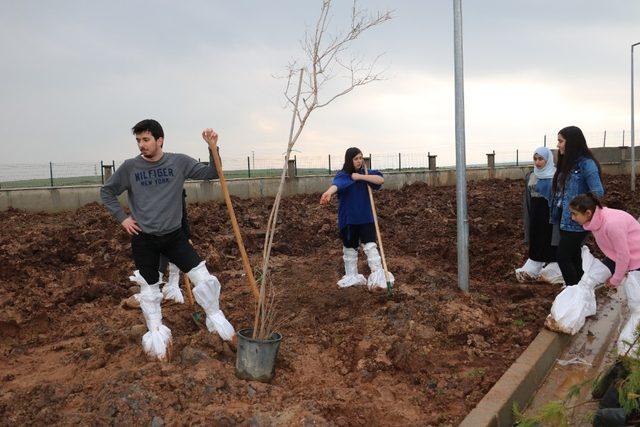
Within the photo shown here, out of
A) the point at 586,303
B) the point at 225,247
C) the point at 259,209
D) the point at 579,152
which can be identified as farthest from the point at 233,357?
the point at 259,209

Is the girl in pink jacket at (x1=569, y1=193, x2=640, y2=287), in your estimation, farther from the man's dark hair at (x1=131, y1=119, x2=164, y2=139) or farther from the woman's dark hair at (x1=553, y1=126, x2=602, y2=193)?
the man's dark hair at (x1=131, y1=119, x2=164, y2=139)

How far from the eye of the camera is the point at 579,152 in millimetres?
5145

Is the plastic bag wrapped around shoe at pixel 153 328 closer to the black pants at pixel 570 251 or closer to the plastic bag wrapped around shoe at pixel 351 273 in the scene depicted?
the plastic bag wrapped around shoe at pixel 351 273

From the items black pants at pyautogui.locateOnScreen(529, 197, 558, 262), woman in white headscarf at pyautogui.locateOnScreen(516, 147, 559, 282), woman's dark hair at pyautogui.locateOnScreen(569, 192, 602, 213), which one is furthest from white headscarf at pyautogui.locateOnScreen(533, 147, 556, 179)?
woman's dark hair at pyautogui.locateOnScreen(569, 192, 602, 213)

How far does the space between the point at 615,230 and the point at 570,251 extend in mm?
903

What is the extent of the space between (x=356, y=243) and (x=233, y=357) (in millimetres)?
2219

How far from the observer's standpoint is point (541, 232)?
6.32m

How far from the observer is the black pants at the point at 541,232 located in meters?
6.29

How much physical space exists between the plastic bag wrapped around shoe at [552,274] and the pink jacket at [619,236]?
6.58ft

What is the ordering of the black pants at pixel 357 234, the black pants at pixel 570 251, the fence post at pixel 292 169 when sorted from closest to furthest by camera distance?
the black pants at pixel 570 251
the black pants at pixel 357 234
the fence post at pixel 292 169

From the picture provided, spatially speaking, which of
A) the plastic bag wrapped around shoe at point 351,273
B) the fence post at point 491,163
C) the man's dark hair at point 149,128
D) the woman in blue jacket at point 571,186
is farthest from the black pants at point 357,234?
the fence post at point 491,163

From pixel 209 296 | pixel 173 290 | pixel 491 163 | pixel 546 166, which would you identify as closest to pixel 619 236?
pixel 546 166

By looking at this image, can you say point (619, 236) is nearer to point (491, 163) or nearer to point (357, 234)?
point (357, 234)

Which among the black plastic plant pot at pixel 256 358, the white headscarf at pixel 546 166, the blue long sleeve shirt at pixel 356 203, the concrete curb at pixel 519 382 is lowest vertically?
the concrete curb at pixel 519 382
